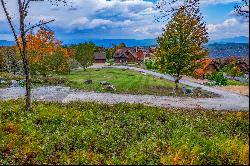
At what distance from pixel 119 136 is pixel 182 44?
23.5m

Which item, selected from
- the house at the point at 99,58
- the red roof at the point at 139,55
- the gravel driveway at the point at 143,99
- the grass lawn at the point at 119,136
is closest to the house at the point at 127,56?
the red roof at the point at 139,55

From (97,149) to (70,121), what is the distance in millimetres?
5193

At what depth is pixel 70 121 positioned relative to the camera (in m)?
19.3

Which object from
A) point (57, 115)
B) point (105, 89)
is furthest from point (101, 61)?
point (57, 115)

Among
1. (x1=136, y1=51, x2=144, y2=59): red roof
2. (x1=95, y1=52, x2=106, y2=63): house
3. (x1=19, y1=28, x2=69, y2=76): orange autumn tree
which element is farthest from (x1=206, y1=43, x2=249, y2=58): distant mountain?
(x1=95, y1=52, x2=106, y2=63): house

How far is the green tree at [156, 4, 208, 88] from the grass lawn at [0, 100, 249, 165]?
14452mm

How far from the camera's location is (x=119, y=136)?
1633cm

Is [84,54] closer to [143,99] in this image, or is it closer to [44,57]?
[44,57]

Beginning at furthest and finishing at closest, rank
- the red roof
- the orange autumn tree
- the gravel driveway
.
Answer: the red roof < the orange autumn tree < the gravel driveway

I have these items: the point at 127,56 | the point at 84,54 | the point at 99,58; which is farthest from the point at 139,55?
the point at 84,54

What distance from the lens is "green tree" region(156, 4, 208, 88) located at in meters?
38.0

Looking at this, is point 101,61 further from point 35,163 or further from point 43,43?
point 35,163

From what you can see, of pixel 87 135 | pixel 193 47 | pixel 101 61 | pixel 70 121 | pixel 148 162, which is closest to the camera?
pixel 148 162

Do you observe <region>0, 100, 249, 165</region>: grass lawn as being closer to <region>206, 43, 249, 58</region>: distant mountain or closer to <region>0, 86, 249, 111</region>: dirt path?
<region>206, 43, 249, 58</region>: distant mountain
